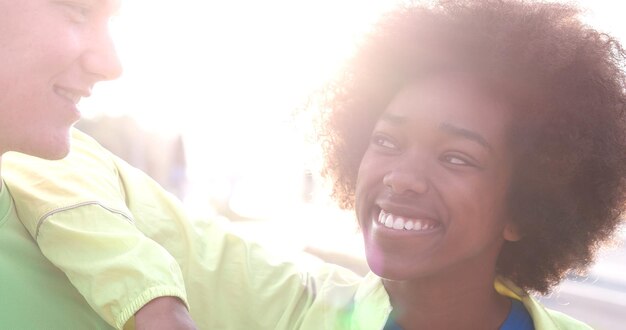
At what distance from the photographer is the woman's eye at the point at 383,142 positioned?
8.75 feet

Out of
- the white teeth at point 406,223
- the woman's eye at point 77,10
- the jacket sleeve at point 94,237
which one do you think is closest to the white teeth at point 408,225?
the white teeth at point 406,223

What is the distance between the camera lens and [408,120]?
8.60 feet

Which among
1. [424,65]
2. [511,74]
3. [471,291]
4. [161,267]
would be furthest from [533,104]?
[161,267]

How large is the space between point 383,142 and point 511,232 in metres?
0.57

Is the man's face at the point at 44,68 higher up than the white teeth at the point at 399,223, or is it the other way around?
the man's face at the point at 44,68

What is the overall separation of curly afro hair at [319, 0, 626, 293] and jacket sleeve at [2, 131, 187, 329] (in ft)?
3.85

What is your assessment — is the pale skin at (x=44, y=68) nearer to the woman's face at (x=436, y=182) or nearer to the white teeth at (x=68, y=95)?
the white teeth at (x=68, y=95)

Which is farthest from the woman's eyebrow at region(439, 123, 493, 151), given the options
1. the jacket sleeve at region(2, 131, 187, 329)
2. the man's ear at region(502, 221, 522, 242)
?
the jacket sleeve at region(2, 131, 187, 329)

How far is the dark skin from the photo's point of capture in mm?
2508

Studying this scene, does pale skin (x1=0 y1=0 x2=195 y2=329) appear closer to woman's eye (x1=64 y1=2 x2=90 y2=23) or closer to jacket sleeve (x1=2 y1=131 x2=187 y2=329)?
woman's eye (x1=64 y1=2 x2=90 y2=23)

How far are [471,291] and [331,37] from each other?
1152 millimetres

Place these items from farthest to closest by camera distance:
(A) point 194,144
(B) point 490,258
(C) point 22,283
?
1. (A) point 194,144
2. (B) point 490,258
3. (C) point 22,283

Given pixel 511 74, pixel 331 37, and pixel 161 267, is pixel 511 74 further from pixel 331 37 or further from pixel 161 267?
pixel 161 267

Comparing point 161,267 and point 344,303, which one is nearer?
point 161,267
